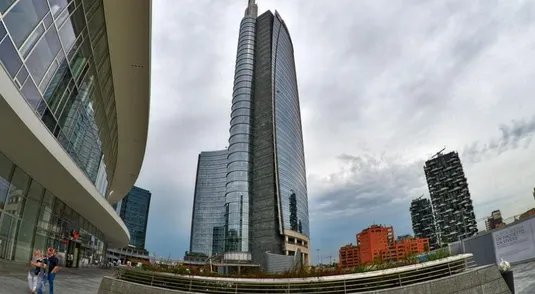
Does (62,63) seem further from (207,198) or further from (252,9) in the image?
(207,198)

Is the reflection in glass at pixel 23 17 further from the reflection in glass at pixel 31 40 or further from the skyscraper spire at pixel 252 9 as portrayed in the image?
the skyscraper spire at pixel 252 9

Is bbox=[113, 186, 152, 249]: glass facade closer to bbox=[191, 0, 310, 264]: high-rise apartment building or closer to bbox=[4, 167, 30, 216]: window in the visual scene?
bbox=[191, 0, 310, 264]: high-rise apartment building

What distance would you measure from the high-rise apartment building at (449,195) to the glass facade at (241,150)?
59650 millimetres

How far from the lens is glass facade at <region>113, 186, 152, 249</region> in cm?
13738

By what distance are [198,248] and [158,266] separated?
125m

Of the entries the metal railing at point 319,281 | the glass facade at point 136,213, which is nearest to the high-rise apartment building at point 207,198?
the glass facade at point 136,213

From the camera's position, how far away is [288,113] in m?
103

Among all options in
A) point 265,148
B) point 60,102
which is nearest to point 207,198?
point 265,148

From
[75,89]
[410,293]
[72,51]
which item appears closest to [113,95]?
[75,89]

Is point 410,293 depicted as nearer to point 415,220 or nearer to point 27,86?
point 27,86

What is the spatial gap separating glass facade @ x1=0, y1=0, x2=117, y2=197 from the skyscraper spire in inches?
4522

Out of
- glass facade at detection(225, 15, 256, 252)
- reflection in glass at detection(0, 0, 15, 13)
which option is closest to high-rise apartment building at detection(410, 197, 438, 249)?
glass facade at detection(225, 15, 256, 252)

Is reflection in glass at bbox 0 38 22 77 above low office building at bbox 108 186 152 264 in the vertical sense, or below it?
below

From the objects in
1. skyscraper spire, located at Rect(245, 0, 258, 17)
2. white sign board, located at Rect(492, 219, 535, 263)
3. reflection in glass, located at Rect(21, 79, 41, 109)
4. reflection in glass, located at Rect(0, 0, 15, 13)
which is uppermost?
skyscraper spire, located at Rect(245, 0, 258, 17)
